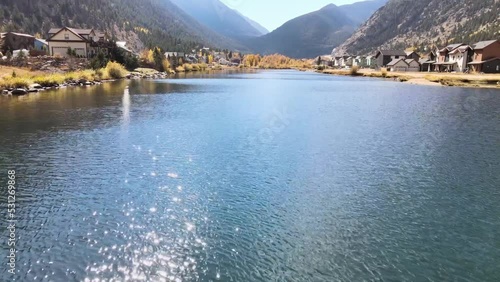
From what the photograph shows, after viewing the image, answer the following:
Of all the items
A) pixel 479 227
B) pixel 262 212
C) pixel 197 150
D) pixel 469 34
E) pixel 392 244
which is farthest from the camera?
pixel 469 34

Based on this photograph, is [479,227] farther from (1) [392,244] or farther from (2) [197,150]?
(2) [197,150]

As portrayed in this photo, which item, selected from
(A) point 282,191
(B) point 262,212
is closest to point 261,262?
(B) point 262,212

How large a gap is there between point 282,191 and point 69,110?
34.0 m

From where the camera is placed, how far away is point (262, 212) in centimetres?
1712

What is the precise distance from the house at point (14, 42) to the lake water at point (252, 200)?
256ft

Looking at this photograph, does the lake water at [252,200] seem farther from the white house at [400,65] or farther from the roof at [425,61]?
the white house at [400,65]

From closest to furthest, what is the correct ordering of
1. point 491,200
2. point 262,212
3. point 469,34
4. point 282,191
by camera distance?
point 262,212 → point 491,200 → point 282,191 → point 469,34

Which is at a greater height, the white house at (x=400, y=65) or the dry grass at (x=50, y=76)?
the white house at (x=400, y=65)

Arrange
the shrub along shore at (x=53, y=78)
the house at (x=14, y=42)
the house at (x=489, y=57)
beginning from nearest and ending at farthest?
1. the shrub along shore at (x=53, y=78)
2. the house at (x=14, y=42)
3. the house at (x=489, y=57)

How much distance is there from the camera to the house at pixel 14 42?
99531mm

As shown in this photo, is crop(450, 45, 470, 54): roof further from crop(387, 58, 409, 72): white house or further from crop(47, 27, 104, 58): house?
crop(47, 27, 104, 58): house

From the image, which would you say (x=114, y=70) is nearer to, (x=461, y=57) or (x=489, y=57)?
(x=461, y=57)

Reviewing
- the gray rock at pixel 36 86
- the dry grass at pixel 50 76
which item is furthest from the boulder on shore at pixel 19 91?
the gray rock at pixel 36 86

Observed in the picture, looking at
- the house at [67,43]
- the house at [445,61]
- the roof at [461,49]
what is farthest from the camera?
the house at [445,61]
